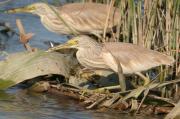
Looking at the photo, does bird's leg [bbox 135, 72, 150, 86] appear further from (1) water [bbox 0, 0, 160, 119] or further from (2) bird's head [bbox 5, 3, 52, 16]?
(2) bird's head [bbox 5, 3, 52, 16]

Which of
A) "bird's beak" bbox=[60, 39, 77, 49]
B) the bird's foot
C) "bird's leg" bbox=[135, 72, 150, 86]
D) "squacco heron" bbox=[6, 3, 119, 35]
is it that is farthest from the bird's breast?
"squacco heron" bbox=[6, 3, 119, 35]

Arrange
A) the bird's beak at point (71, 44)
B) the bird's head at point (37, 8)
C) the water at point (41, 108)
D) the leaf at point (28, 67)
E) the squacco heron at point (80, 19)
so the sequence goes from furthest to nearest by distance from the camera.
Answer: the bird's head at point (37, 8)
the squacco heron at point (80, 19)
the leaf at point (28, 67)
the bird's beak at point (71, 44)
the water at point (41, 108)

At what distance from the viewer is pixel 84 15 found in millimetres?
9117

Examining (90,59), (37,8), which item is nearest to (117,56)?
(90,59)

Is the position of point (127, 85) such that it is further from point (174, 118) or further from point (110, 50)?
A: point (174, 118)

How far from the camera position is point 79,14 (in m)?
9.05

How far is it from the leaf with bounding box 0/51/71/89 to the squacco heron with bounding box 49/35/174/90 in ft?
1.55

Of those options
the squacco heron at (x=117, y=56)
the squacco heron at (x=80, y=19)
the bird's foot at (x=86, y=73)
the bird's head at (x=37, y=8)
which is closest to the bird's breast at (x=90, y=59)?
the squacco heron at (x=117, y=56)

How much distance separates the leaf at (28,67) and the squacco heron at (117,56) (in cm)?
47

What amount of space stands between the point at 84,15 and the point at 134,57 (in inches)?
87.4

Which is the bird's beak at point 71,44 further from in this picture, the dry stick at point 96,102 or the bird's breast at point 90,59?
the dry stick at point 96,102

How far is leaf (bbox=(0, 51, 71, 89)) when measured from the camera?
291 inches

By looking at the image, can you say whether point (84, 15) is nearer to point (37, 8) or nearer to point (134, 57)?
Result: point (37, 8)

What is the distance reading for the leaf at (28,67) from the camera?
739 cm
